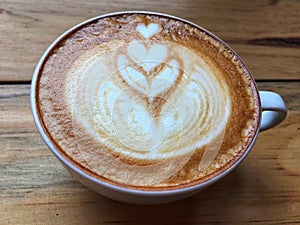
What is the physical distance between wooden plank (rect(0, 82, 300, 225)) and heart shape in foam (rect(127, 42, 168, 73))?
0.68 ft

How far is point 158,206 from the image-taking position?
25.5 inches

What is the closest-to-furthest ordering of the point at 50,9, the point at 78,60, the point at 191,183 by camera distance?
the point at 191,183, the point at 78,60, the point at 50,9

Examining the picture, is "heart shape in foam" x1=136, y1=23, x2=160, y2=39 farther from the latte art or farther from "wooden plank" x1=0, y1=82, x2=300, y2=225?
"wooden plank" x1=0, y1=82, x2=300, y2=225

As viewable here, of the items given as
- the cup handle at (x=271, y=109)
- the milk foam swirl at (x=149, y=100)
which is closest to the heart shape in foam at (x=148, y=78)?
the milk foam swirl at (x=149, y=100)

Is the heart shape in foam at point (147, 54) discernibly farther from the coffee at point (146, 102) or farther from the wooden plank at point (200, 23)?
the wooden plank at point (200, 23)

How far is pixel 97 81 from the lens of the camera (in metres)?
0.64

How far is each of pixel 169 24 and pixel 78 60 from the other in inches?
7.2

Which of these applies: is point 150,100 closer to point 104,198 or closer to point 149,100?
point 149,100

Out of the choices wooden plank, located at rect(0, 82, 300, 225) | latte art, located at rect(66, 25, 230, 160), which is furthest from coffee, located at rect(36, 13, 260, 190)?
wooden plank, located at rect(0, 82, 300, 225)

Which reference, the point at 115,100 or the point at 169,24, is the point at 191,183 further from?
the point at 169,24

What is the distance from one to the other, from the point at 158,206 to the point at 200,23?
46cm

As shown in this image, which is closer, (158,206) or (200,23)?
(158,206)

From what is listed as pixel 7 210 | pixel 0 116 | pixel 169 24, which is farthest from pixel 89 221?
pixel 169 24

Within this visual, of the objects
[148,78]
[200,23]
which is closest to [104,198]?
[148,78]
